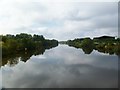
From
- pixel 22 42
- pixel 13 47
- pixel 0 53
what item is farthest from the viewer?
pixel 22 42

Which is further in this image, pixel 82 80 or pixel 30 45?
pixel 30 45

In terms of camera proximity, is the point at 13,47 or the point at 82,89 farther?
the point at 13,47

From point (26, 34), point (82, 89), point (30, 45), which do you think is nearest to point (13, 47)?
point (30, 45)

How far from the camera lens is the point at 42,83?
579 inches

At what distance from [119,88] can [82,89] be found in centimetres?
200

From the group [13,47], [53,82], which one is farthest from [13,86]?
[13,47]

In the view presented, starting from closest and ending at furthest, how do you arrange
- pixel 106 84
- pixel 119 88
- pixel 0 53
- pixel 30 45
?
pixel 119 88, pixel 106 84, pixel 0 53, pixel 30 45

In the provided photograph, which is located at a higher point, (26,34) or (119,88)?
(26,34)

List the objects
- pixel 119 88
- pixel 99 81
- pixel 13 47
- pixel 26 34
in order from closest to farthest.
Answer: pixel 119 88
pixel 99 81
pixel 13 47
pixel 26 34

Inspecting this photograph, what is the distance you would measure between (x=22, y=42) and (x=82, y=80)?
31.7 metres

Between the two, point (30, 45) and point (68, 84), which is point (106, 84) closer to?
point (68, 84)

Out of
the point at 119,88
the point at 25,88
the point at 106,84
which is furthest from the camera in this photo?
the point at 106,84

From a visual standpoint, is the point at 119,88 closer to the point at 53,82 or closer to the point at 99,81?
the point at 99,81

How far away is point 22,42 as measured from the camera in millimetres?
46031
